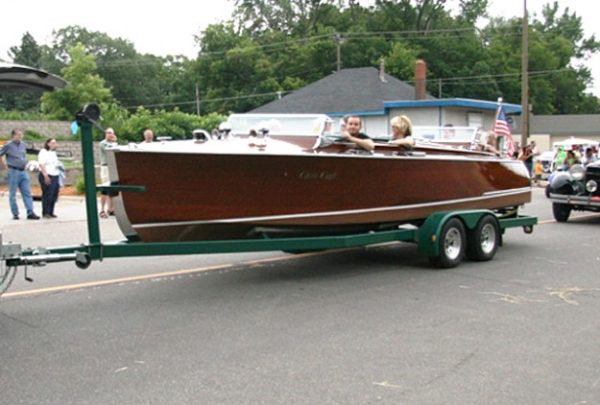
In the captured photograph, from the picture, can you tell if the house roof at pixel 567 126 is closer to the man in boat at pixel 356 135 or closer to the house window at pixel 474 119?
the house window at pixel 474 119

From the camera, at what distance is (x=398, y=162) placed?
861 centimetres

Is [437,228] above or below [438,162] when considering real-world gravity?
below

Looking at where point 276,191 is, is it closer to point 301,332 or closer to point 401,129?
point 301,332

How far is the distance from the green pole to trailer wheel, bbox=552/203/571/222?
10.9 m

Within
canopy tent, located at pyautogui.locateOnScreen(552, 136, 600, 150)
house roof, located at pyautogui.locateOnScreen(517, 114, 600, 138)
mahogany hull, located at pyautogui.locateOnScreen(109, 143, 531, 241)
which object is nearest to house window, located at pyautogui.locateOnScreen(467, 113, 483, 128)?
canopy tent, located at pyautogui.locateOnScreen(552, 136, 600, 150)

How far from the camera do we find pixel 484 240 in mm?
9547

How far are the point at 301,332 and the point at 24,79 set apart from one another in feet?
10.3

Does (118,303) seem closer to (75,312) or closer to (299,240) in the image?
(75,312)

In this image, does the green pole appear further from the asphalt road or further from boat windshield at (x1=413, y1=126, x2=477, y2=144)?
boat windshield at (x1=413, y1=126, x2=477, y2=144)

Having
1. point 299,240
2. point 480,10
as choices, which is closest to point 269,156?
point 299,240

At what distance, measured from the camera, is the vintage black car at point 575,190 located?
1412 centimetres

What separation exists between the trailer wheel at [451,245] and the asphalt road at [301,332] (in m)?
0.13

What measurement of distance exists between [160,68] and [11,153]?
94120 millimetres

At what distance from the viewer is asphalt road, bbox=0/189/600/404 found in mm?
4688
